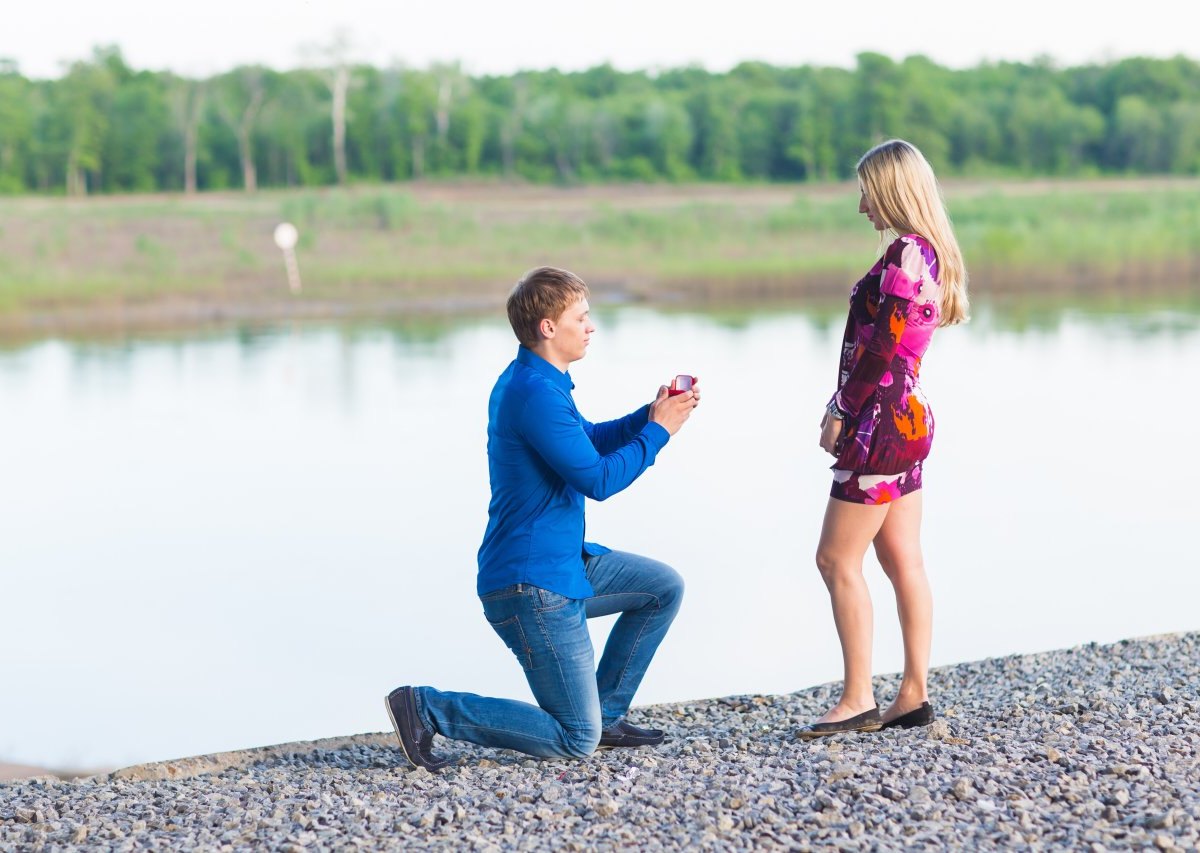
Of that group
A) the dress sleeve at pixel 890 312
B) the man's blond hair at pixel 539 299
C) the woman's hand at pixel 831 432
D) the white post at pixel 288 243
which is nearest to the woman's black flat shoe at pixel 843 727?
the woman's hand at pixel 831 432

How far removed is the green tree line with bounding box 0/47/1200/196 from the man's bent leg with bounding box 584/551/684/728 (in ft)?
109

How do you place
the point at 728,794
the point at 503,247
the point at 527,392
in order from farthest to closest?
1. the point at 503,247
2. the point at 527,392
3. the point at 728,794

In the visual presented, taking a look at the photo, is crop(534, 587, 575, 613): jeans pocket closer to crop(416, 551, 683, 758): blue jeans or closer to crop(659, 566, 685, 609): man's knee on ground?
crop(416, 551, 683, 758): blue jeans

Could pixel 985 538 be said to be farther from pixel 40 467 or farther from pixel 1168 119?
pixel 1168 119

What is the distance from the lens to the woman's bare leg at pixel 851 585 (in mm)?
3735

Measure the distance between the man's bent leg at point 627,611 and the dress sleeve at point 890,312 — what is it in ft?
2.20

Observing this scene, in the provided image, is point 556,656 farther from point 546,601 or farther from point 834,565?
point 834,565

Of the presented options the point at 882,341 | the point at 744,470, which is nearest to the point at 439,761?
the point at 882,341

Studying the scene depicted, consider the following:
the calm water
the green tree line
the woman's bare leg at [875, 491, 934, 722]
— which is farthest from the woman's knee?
the green tree line

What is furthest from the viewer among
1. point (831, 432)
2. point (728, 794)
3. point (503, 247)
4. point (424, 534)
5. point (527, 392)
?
point (503, 247)

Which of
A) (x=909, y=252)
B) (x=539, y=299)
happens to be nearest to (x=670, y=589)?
(x=539, y=299)

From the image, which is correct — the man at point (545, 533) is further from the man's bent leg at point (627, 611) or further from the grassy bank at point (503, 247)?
the grassy bank at point (503, 247)

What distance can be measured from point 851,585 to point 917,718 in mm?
380

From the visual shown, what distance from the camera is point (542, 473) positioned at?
3555 millimetres
